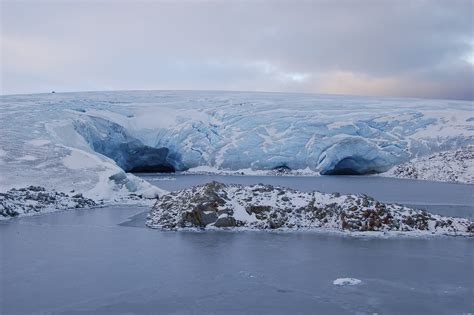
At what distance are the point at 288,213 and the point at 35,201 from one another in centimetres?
730

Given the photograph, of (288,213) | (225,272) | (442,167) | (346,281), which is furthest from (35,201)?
(442,167)

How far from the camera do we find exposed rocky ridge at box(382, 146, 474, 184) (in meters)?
24.8

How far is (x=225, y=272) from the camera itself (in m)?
7.32

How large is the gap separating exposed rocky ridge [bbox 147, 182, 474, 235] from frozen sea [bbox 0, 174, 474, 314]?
1.96 ft

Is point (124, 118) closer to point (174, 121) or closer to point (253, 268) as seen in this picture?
point (174, 121)

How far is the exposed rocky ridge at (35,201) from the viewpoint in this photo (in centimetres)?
1289

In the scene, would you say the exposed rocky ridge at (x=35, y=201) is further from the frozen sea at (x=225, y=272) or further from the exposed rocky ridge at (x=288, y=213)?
the exposed rocky ridge at (x=288, y=213)

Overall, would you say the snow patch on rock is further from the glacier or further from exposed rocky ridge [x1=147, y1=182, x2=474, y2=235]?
the glacier

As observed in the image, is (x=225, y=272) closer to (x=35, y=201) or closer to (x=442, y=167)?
(x=35, y=201)

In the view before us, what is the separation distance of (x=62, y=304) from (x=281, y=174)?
23315 millimetres

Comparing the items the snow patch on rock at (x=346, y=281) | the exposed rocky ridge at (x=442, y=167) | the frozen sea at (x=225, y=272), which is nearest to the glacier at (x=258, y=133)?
the exposed rocky ridge at (x=442, y=167)

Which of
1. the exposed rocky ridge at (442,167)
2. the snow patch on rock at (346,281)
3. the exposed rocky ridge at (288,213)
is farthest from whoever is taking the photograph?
the exposed rocky ridge at (442,167)

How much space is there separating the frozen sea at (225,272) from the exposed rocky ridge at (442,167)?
16277 mm

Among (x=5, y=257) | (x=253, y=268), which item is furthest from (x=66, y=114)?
(x=253, y=268)
